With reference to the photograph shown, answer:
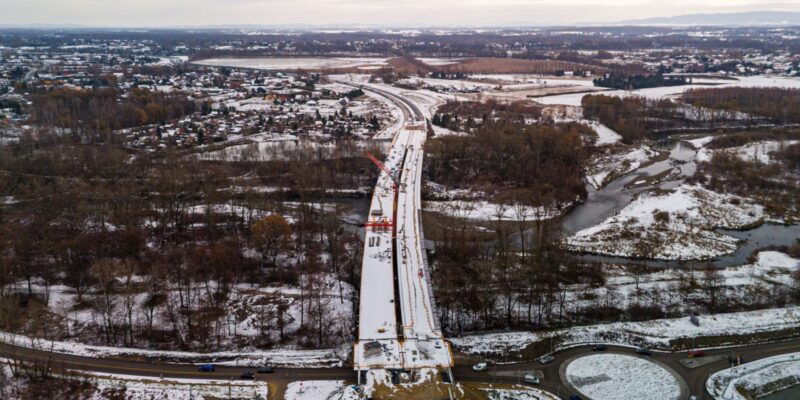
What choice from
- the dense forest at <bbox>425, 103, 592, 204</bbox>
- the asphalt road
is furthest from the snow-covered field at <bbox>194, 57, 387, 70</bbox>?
the asphalt road

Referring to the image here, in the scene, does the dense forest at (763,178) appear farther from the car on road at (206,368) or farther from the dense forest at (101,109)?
the dense forest at (101,109)

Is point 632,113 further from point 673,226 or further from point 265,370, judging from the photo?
point 265,370

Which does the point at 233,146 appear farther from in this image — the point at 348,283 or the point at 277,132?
the point at 348,283

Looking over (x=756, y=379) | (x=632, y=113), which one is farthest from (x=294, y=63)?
(x=756, y=379)

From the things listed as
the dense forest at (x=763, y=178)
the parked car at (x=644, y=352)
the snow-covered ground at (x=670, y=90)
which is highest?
the snow-covered ground at (x=670, y=90)

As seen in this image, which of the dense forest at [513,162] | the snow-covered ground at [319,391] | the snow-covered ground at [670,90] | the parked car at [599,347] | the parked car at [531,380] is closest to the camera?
the snow-covered ground at [319,391]

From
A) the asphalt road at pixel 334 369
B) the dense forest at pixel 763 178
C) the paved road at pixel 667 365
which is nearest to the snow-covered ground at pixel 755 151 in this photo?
the dense forest at pixel 763 178
